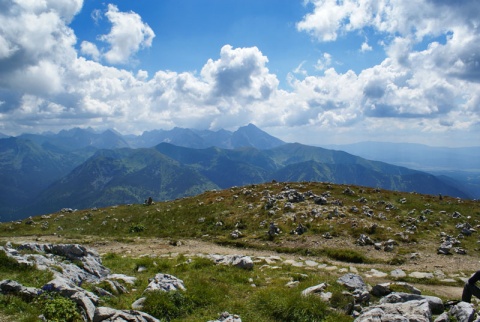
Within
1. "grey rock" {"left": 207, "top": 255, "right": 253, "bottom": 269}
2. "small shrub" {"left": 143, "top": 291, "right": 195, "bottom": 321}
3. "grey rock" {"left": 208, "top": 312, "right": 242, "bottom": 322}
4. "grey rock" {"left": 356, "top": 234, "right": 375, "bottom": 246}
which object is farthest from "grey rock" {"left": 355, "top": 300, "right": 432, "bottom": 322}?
"grey rock" {"left": 356, "top": 234, "right": 375, "bottom": 246}

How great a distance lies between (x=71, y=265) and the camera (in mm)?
17156

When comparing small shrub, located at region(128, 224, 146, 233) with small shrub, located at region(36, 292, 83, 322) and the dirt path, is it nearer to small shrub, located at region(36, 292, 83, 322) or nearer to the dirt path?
the dirt path

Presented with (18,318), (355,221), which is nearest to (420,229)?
(355,221)

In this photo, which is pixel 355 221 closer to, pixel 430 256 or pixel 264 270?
pixel 430 256

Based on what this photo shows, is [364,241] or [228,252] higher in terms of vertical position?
[364,241]

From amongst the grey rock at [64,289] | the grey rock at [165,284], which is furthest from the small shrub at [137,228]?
the grey rock at [64,289]

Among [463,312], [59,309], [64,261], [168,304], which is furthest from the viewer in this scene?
[64,261]

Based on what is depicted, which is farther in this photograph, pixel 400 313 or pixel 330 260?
pixel 330 260

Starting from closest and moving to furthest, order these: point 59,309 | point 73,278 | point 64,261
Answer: point 59,309 → point 73,278 → point 64,261

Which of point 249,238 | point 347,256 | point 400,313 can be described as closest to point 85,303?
point 400,313

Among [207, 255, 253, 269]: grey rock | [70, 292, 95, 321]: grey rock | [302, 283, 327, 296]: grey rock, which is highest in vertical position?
[70, 292, 95, 321]: grey rock

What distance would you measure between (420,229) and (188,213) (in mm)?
28182

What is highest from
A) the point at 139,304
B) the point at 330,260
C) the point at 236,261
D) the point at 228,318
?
the point at 228,318

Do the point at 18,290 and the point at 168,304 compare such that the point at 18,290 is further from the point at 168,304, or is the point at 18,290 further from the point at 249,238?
the point at 249,238
